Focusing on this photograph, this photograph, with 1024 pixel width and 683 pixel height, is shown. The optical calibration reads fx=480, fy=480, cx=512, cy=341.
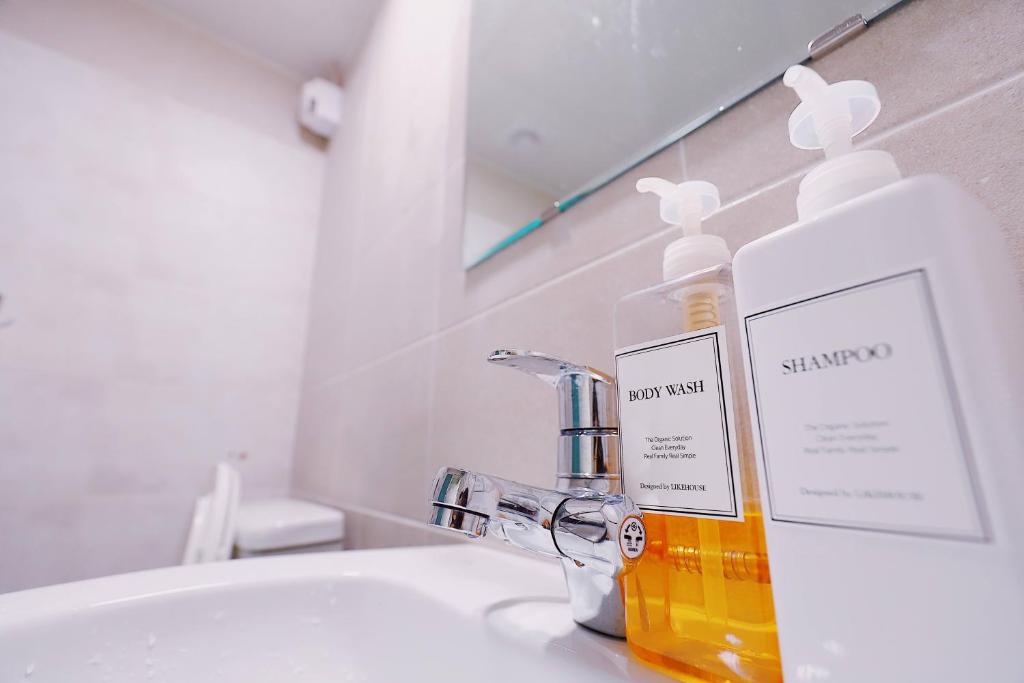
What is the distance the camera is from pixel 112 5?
1.23 metres

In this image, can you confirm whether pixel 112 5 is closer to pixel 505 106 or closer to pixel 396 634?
pixel 505 106

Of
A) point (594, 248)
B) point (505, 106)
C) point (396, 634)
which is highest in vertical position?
point (505, 106)

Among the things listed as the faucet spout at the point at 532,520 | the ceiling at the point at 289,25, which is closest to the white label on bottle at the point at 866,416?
the faucet spout at the point at 532,520

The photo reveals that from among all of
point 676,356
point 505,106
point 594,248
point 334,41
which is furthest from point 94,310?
point 676,356

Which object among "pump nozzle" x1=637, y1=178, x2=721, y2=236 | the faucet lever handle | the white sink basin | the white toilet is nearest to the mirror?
"pump nozzle" x1=637, y1=178, x2=721, y2=236

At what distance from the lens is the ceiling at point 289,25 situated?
1.27 meters

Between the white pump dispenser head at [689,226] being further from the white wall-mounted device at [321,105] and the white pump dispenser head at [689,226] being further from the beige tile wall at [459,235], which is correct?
the white wall-mounted device at [321,105]

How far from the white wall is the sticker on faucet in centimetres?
121

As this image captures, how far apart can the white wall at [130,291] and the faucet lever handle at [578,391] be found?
1.14 meters

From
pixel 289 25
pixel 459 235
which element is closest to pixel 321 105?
pixel 289 25

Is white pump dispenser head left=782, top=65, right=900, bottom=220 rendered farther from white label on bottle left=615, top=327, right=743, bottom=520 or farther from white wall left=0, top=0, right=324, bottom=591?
white wall left=0, top=0, right=324, bottom=591

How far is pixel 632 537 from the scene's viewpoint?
8.8 inches

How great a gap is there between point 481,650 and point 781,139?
0.38m

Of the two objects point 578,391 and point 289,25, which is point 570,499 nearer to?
point 578,391
